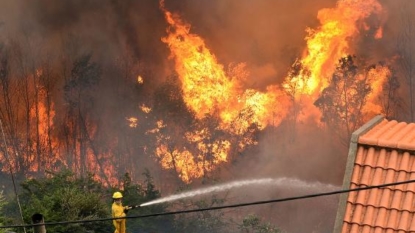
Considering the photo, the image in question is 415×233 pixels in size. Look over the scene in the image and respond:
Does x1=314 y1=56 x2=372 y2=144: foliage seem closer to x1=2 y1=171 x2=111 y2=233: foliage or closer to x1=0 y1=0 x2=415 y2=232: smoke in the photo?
x1=0 y1=0 x2=415 y2=232: smoke

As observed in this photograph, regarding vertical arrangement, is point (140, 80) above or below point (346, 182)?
above

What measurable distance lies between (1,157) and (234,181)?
10.9 metres

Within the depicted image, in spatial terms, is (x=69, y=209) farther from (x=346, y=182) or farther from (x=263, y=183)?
(x=346, y=182)

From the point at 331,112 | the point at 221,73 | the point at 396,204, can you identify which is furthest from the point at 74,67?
the point at 396,204

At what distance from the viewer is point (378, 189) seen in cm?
826

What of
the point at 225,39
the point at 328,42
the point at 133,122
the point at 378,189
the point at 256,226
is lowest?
the point at 256,226

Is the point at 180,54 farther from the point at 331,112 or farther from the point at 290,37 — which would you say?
the point at 331,112

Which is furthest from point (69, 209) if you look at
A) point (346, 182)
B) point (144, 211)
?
point (346, 182)

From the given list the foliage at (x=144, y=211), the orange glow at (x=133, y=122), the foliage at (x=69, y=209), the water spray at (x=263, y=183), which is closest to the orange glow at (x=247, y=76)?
the water spray at (x=263, y=183)

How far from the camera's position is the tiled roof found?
7949 millimetres

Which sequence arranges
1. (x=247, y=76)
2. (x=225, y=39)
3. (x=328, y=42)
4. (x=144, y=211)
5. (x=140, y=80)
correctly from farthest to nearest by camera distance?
(x=140, y=80), (x=225, y=39), (x=247, y=76), (x=328, y=42), (x=144, y=211)

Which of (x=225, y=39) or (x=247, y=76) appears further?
(x=225, y=39)

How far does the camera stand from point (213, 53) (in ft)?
91.1

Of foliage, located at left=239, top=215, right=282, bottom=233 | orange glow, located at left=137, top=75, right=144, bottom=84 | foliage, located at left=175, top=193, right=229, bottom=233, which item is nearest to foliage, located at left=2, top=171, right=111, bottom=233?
foliage, located at left=175, top=193, right=229, bottom=233
